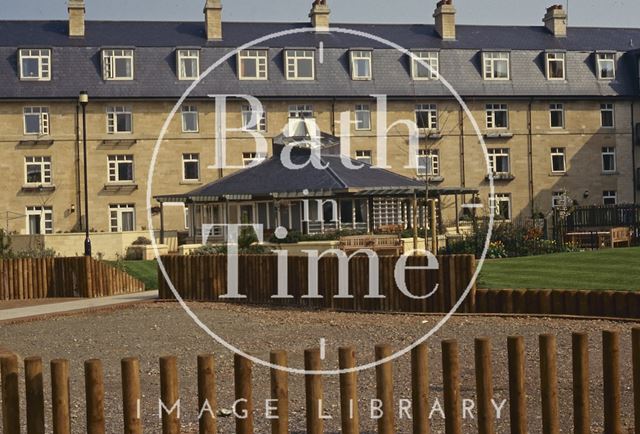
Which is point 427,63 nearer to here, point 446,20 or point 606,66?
point 446,20

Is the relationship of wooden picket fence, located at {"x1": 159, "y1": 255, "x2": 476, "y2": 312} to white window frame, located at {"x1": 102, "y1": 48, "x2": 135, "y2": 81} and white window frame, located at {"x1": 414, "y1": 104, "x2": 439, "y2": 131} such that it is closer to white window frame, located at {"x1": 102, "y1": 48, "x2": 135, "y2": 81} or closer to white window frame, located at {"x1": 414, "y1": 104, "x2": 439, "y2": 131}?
white window frame, located at {"x1": 102, "y1": 48, "x2": 135, "y2": 81}

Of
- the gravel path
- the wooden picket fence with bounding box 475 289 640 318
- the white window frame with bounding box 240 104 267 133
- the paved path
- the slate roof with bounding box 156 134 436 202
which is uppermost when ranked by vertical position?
the white window frame with bounding box 240 104 267 133

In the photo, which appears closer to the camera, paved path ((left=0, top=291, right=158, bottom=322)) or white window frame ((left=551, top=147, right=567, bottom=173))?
paved path ((left=0, top=291, right=158, bottom=322))

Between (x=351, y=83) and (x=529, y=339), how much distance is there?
1571 inches

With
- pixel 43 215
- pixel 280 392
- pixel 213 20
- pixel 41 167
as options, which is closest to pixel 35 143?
pixel 41 167

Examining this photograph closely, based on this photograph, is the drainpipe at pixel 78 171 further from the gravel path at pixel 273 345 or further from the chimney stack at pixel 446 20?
the gravel path at pixel 273 345

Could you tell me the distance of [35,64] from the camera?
51625 millimetres

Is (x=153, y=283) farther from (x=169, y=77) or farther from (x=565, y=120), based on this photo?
(x=565, y=120)

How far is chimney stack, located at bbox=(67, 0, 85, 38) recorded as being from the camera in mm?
53719

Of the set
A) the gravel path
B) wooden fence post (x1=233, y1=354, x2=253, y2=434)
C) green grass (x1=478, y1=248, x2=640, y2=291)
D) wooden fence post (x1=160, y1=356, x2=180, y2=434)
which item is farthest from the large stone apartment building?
wooden fence post (x1=160, y1=356, x2=180, y2=434)

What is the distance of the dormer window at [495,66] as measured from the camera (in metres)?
56.2

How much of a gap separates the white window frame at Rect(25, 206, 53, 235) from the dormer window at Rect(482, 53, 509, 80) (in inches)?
969

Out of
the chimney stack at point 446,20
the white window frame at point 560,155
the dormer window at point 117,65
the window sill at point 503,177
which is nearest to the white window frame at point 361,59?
the chimney stack at point 446,20

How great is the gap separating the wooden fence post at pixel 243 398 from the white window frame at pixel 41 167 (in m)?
45.6
